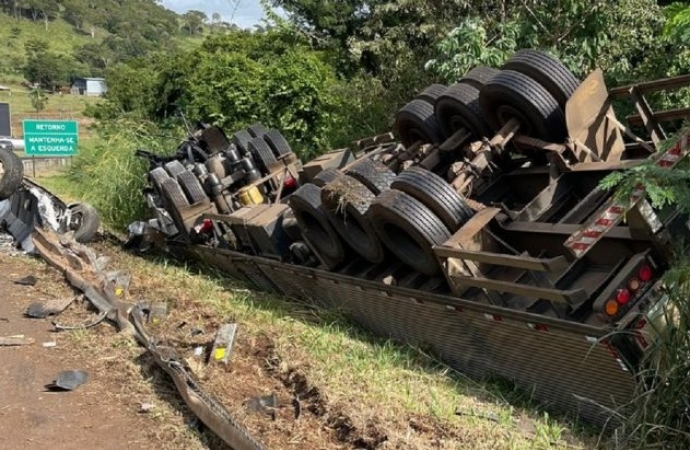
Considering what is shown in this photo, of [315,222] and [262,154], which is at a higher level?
[262,154]

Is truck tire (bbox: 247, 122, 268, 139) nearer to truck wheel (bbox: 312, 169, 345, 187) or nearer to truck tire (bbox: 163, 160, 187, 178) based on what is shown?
truck tire (bbox: 163, 160, 187, 178)

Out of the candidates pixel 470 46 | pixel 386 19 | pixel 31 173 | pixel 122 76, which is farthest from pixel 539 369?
pixel 31 173

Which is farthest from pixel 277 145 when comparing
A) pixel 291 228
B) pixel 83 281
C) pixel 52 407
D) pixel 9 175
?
pixel 52 407

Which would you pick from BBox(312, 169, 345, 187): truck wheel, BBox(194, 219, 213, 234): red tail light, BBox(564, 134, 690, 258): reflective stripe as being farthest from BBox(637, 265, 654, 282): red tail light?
BBox(194, 219, 213, 234): red tail light

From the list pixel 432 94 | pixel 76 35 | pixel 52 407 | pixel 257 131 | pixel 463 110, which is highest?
pixel 76 35

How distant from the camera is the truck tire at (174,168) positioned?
943cm

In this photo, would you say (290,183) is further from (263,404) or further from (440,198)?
(263,404)

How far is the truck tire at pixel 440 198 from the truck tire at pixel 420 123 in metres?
1.58

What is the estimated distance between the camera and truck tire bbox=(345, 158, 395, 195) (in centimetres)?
614

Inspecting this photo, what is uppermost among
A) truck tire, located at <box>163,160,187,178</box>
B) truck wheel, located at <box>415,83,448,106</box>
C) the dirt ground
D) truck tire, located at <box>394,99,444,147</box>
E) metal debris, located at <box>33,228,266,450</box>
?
truck wheel, located at <box>415,83,448,106</box>

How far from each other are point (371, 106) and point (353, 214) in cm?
717

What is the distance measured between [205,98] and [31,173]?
38.3 feet

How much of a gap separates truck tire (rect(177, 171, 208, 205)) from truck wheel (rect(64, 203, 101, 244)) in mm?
2250

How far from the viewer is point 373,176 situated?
6.21 m
